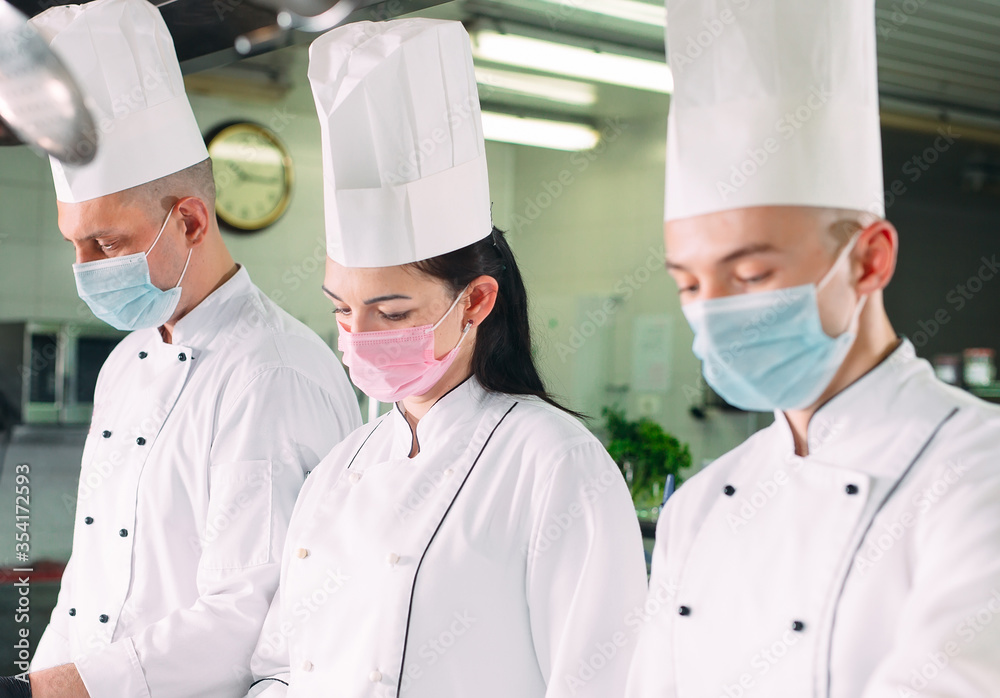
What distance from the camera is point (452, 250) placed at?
1487 mm

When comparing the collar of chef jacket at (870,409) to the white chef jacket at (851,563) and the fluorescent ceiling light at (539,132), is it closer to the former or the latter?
the white chef jacket at (851,563)

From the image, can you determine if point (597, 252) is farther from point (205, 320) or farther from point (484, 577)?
point (484, 577)

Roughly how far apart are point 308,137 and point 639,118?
1847 millimetres

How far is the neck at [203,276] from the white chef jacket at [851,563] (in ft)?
3.87

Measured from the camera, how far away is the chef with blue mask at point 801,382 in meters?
0.91

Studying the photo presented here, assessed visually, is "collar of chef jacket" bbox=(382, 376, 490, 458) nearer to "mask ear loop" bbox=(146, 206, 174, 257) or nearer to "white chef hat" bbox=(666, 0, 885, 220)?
"white chef hat" bbox=(666, 0, 885, 220)

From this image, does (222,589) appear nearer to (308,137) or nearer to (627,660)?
(627,660)

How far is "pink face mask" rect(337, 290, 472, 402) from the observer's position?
141 cm

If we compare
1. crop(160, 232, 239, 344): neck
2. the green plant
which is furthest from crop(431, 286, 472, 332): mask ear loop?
the green plant

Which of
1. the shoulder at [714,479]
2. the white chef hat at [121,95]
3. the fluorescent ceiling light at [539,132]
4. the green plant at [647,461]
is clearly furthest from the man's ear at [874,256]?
the fluorescent ceiling light at [539,132]

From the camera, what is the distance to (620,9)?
426 cm

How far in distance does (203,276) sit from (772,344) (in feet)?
4.23

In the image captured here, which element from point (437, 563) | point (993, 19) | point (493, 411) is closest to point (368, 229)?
point (493, 411)

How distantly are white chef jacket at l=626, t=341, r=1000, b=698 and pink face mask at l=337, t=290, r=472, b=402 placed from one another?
0.48 m
